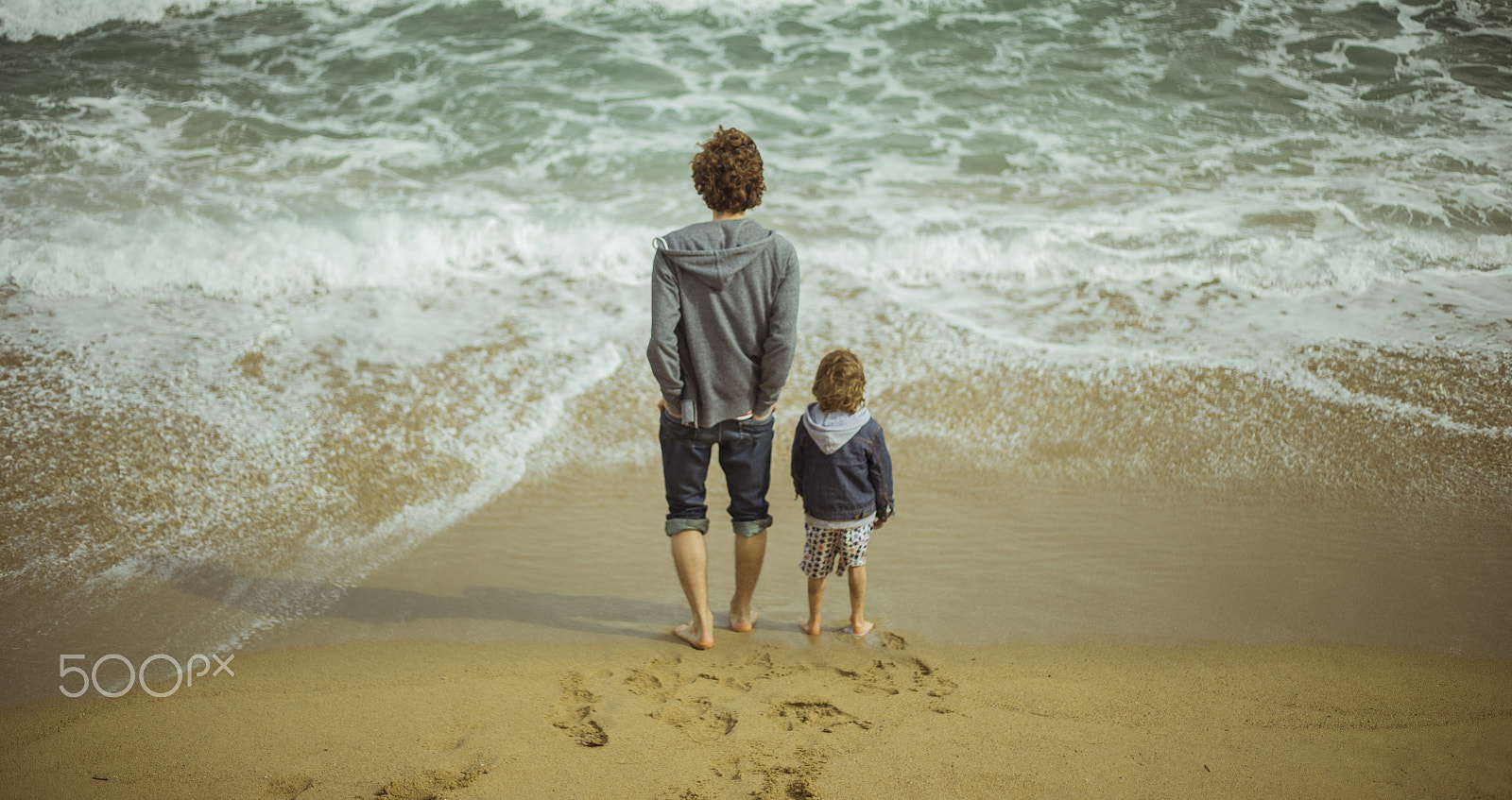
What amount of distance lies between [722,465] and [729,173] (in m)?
0.96

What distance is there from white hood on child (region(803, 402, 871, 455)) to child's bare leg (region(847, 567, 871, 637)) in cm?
45

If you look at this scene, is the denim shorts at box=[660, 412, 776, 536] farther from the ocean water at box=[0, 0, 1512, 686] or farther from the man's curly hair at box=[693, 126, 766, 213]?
the ocean water at box=[0, 0, 1512, 686]

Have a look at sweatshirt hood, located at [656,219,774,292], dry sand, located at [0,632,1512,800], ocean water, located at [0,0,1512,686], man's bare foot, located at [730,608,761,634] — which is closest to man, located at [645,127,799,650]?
sweatshirt hood, located at [656,219,774,292]

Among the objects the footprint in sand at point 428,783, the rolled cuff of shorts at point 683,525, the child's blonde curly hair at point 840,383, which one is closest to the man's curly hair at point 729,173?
the child's blonde curly hair at point 840,383

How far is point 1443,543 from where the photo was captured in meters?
3.68

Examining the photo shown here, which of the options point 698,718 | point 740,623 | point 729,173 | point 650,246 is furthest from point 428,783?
point 650,246

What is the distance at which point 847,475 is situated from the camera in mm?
3064

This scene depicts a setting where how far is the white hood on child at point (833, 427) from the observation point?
9.84ft

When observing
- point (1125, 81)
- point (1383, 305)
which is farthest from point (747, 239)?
point (1125, 81)

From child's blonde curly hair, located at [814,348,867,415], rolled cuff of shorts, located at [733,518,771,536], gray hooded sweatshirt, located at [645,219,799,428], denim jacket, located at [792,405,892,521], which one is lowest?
rolled cuff of shorts, located at [733,518,771,536]

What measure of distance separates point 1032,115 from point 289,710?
824 cm

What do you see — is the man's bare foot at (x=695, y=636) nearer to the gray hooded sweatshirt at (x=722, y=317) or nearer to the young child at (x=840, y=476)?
the young child at (x=840, y=476)

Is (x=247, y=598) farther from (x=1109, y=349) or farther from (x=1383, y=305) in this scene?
(x=1383, y=305)

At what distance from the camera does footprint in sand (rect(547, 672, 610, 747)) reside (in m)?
2.58
